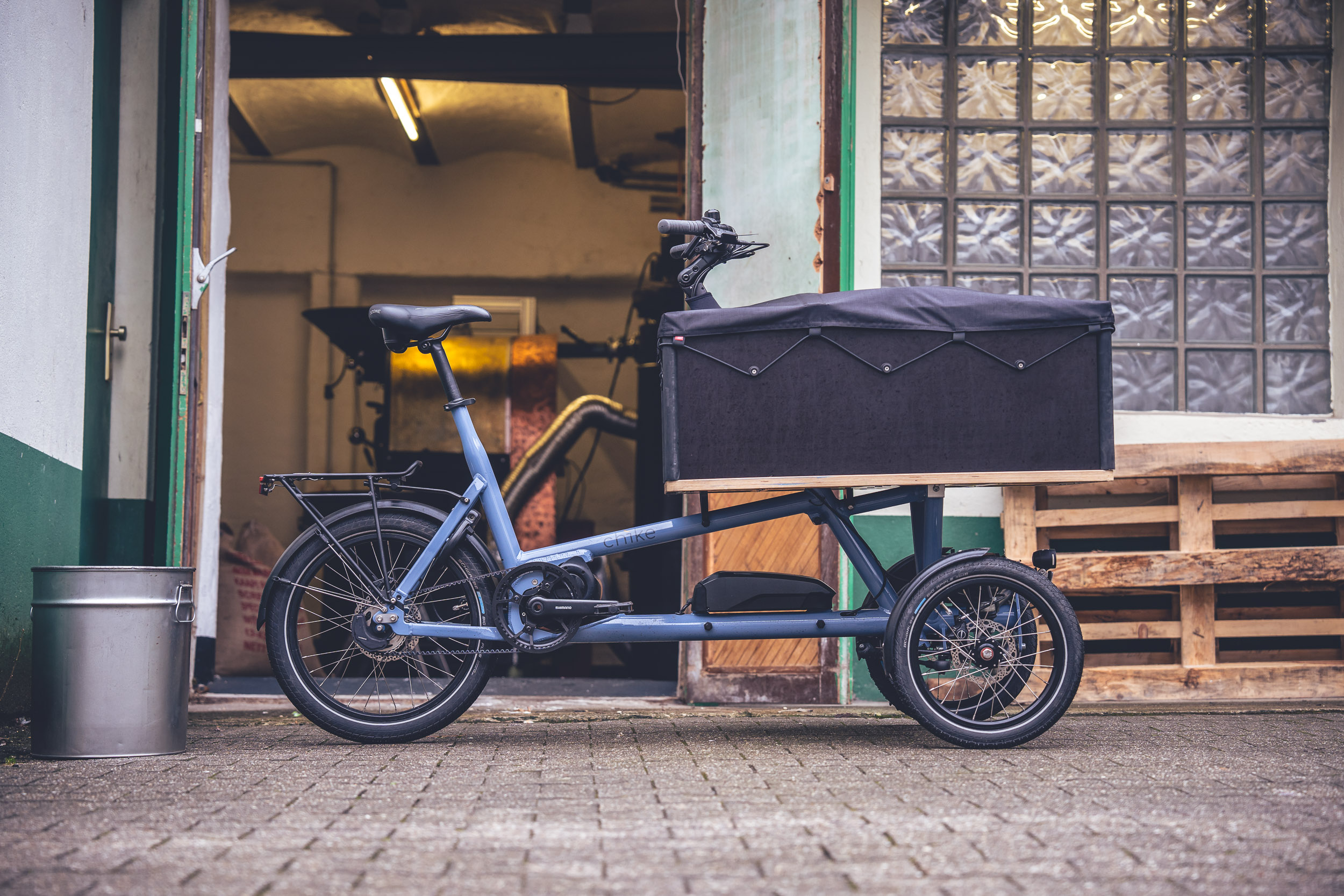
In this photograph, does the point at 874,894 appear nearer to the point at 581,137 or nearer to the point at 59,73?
the point at 59,73

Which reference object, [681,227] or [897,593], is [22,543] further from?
[897,593]

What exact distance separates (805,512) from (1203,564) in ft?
6.67

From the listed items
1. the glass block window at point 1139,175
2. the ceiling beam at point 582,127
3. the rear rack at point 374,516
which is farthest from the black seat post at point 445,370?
the ceiling beam at point 582,127

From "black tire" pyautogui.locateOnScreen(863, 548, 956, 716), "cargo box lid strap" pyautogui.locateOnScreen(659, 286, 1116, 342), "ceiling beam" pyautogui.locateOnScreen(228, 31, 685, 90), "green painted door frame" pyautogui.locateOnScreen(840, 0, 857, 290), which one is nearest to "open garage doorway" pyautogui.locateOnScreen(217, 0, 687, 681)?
"ceiling beam" pyautogui.locateOnScreen(228, 31, 685, 90)

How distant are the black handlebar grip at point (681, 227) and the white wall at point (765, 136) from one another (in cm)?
108

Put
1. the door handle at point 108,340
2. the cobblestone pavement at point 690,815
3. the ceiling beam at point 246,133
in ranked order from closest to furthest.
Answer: the cobblestone pavement at point 690,815 < the door handle at point 108,340 < the ceiling beam at point 246,133

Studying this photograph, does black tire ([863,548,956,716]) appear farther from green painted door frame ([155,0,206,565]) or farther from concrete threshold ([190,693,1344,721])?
green painted door frame ([155,0,206,565])

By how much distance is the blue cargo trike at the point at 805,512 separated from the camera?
3557 mm

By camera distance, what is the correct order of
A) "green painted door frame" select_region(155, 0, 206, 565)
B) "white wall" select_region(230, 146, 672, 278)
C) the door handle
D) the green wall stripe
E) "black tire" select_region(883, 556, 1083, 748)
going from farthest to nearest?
"white wall" select_region(230, 146, 672, 278), the door handle, "green painted door frame" select_region(155, 0, 206, 565), the green wall stripe, "black tire" select_region(883, 556, 1083, 748)

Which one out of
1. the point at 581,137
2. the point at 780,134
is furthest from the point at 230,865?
the point at 581,137

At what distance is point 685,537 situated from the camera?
3.81 m

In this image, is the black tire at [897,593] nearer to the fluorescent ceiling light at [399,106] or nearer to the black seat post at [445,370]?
the black seat post at [445,370]

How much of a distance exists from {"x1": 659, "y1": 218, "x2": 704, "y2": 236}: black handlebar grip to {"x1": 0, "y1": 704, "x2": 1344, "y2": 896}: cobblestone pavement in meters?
1.70

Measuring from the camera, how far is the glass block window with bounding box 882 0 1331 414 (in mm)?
5297
